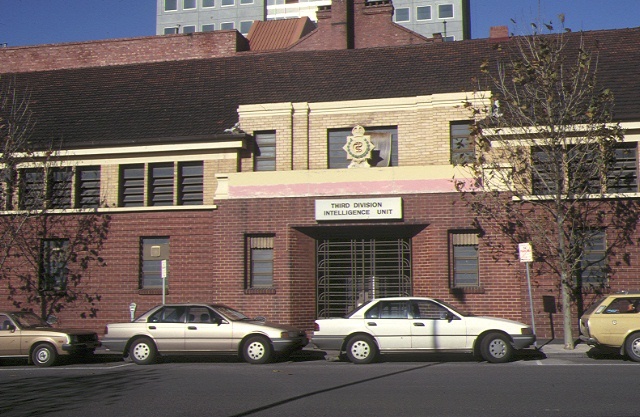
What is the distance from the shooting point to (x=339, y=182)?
71.4 feet

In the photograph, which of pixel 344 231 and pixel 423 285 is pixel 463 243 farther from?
pixel 344 231

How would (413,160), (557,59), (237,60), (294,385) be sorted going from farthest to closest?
(237,60) < (413,160) < (557,59) < (294,385)

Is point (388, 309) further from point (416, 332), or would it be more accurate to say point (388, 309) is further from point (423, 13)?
point (423, 13)

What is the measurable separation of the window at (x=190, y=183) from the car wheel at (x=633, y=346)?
42.4ft

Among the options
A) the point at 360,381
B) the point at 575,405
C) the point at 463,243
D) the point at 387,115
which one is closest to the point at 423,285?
the point at 463,243

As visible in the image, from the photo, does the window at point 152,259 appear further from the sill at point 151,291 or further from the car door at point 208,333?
the car door at point 208,333

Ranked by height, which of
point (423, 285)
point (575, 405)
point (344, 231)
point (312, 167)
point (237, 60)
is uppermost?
point (237, 60)

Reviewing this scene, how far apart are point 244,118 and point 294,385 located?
12.4 m

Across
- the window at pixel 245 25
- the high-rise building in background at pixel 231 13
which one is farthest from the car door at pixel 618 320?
the window at pixel 245 25

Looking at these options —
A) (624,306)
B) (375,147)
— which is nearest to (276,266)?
(375,147)

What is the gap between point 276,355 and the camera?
16.8 metres

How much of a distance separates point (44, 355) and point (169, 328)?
9.48 ft

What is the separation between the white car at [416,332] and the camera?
15867 millimetres

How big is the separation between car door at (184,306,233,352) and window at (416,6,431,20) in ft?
190
